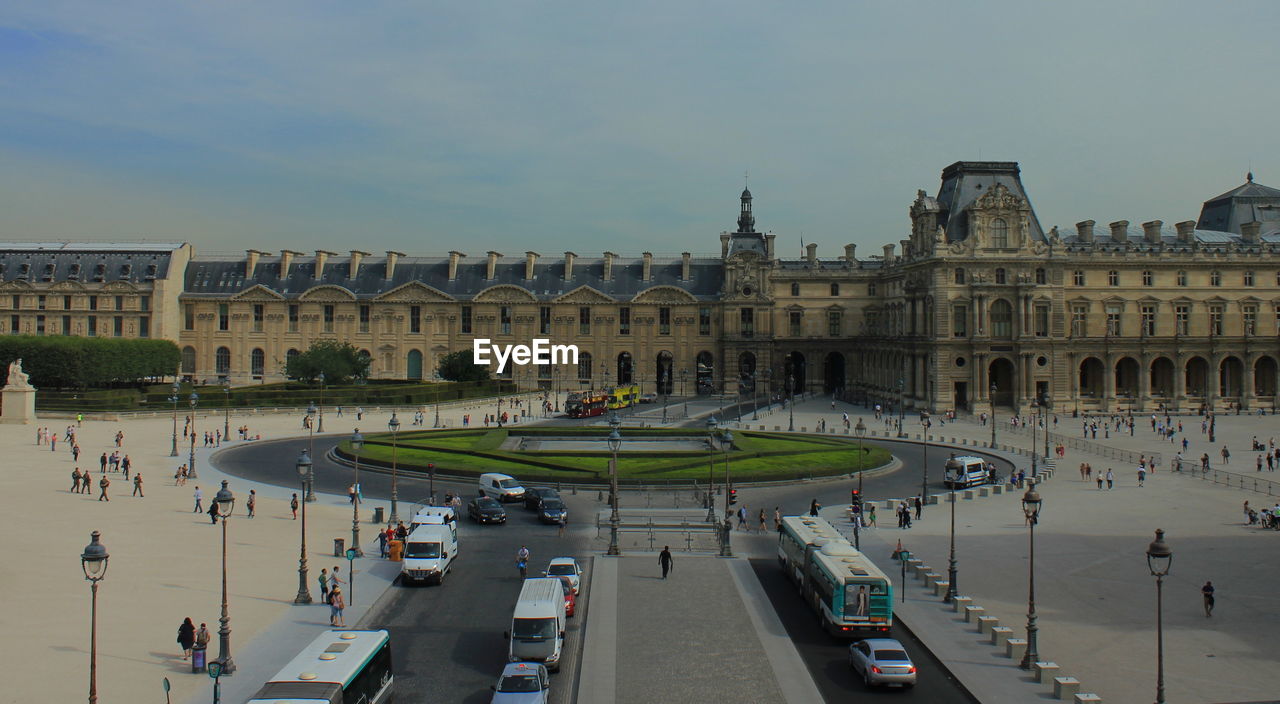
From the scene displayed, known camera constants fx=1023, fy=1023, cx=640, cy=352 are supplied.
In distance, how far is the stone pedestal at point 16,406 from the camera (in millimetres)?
74188

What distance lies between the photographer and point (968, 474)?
170ft

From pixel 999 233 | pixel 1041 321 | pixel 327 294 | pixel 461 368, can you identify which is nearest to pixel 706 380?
pixel 461 368

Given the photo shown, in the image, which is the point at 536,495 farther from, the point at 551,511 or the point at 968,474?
the point at 968,474

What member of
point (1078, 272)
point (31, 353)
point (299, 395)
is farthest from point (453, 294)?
point (1078, 272)

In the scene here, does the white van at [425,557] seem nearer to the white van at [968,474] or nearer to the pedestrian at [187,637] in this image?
the pedestrian at [187,637]

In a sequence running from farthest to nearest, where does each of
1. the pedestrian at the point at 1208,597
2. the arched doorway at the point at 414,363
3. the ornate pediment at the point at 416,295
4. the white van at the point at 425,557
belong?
the arched doorway at the point at 414,363 → the ornate pediment at the point at 416,295 → the white van at the point at 425,557 → the pedestrian at the point at 1208,597

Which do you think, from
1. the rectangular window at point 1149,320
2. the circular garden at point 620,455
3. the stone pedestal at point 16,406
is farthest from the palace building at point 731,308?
the stone pedestal at point 16,406

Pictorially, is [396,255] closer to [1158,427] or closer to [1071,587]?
[1158,427]

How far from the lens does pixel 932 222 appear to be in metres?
92.4

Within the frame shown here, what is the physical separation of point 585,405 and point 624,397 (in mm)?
11180

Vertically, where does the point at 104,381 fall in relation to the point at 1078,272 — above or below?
below

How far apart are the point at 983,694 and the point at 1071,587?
10.8 meters

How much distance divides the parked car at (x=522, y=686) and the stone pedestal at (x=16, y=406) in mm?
67505

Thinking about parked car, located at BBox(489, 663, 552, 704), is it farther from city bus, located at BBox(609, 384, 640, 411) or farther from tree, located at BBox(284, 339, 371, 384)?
tree, located at BBox(284, 339, 371, 384)
